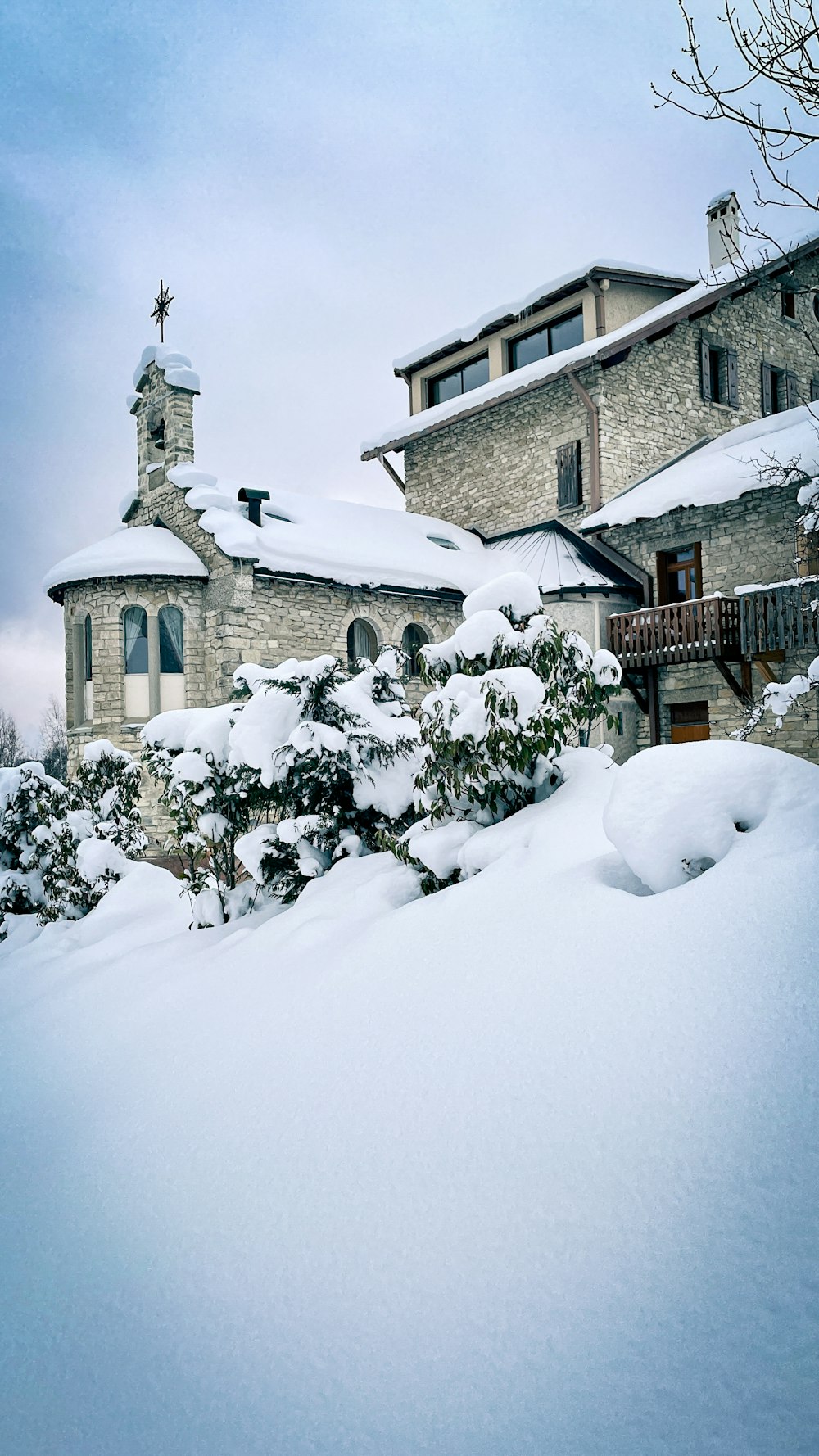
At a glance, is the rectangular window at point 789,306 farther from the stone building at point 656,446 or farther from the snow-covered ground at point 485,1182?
the snow-covered ground at point 485,1182

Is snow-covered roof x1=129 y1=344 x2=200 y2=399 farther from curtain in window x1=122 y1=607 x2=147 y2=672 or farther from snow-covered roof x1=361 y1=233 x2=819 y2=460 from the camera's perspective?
snow-covered roof x1=361 y1=233 x2=819 y2=460

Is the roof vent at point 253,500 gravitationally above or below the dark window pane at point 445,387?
below

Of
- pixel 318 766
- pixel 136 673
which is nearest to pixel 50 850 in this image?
pixel 318 766

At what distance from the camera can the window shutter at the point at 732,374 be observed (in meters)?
18.3

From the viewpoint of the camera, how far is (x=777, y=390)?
1922 centimetres

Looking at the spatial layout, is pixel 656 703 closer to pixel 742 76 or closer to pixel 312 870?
pixel 312 870

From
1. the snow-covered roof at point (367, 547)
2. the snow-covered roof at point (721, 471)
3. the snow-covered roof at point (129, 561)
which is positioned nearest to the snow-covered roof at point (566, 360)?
the snow-covered roof at point (721, 471)

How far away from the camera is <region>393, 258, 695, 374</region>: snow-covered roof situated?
1697cm

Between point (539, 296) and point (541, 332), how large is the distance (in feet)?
2.95

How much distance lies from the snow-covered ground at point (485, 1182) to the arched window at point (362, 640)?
11.2 meters

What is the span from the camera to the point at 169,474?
1509cm

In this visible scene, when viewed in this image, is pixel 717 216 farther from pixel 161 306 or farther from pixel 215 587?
pixel 215 587

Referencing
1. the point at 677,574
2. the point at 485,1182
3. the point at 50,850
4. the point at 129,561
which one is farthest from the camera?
the point at 677,574

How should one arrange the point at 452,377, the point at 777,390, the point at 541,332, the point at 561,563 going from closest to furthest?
the point at 561,563 < the point at 541,332 < the point at 777,390 < the point at 452,377
